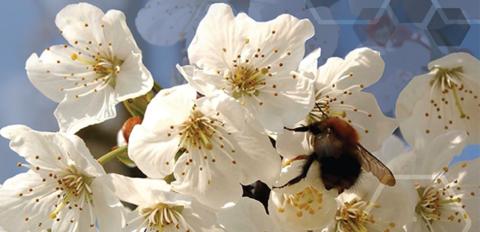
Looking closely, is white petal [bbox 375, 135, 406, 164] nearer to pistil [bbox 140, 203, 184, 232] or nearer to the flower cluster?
the flower cluster

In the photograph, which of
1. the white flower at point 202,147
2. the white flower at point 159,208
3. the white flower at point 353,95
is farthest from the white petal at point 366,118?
the white flower at point 159,208

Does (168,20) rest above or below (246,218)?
above

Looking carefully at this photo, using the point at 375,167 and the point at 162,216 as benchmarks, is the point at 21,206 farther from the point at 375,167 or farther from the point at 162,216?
the point at 375,167

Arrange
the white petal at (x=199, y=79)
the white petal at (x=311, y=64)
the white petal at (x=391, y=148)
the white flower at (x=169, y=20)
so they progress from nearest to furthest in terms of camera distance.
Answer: the white petal at (x=199, y=79) < the white petal at (x=311, y=64) < the white petal at (x=391, y=148) < the white flower at (x=169, y=20)

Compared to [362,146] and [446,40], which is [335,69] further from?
[446,40]

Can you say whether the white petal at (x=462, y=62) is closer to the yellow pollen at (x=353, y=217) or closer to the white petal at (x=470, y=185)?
the white petal at (x=470, y=185)

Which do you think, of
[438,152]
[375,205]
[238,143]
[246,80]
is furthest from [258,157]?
[438,152]
